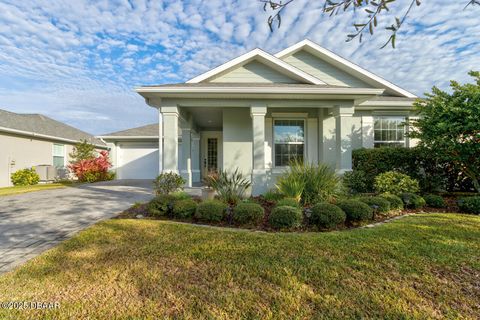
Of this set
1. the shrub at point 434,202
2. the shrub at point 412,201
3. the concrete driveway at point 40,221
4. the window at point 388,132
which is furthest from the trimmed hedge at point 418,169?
the concrete driveway at point 40,221

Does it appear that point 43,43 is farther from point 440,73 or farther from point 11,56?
point 440,73

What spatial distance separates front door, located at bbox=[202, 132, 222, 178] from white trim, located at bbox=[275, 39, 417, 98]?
19.9ft

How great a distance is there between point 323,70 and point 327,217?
7970 mm

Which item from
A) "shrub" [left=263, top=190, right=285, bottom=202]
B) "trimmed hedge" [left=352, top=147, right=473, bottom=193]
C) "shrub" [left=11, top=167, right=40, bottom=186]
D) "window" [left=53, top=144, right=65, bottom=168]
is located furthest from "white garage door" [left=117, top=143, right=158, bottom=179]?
"trimmed hedge" [left=352, top=147, right=473, bottom=193]

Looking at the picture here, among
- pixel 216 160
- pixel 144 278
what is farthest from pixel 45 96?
pixel 144 278

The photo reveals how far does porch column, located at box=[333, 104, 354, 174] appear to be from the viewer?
26.7 feet

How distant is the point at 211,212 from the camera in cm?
479

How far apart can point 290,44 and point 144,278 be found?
10.2 metres

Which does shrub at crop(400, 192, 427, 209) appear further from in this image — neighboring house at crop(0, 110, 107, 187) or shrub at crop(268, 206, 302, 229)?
neighboring house at crop(0, 110, 107, 187)

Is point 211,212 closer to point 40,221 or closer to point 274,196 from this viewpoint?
point 274,196

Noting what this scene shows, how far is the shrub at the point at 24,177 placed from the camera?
13086 millimetres

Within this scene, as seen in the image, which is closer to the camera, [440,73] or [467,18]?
[467,18]

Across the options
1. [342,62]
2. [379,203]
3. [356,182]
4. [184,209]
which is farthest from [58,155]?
[379,203]

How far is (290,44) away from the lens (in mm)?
10070
